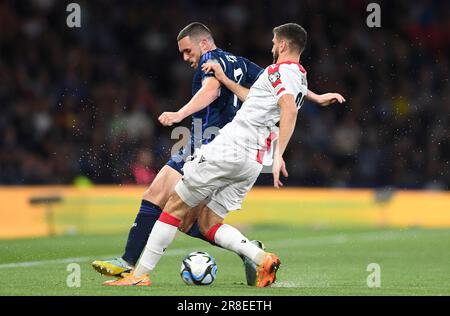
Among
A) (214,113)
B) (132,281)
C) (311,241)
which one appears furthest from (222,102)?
(311,241)

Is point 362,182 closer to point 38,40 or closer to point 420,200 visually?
point 420,200

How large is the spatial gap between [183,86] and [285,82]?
1177 cm

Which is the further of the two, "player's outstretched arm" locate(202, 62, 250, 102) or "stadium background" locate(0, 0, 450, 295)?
"stadium background" locate(0, 0, 450, 295)

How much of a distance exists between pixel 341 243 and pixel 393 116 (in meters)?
6.04

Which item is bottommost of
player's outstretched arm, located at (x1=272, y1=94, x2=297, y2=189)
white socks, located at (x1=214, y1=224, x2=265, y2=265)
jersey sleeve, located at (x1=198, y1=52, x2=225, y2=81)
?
white socks, located at (x1=214, y1=224, x2=265, y2=265)

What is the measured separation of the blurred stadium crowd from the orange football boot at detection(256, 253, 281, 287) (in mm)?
9010

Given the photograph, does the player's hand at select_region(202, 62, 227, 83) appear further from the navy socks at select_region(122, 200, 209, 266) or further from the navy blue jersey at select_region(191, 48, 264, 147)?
the navy socks at select_region(122, 200, 209, 266)

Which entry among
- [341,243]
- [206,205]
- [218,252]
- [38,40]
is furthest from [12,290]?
[38,40]

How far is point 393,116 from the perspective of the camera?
19.3m

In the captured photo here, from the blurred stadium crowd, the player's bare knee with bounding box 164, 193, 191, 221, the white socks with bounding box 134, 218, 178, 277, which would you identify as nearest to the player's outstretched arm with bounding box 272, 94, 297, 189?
the player's bare knee with bounding box 164, 193, 191, 221

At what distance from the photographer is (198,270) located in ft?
26.1

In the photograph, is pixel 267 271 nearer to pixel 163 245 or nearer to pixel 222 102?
pixel 163 245

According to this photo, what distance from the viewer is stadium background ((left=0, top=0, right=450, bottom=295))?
16328 millimetres

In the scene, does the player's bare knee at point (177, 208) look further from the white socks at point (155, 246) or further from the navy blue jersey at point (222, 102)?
the navy blue jersey at point (222, 102)
